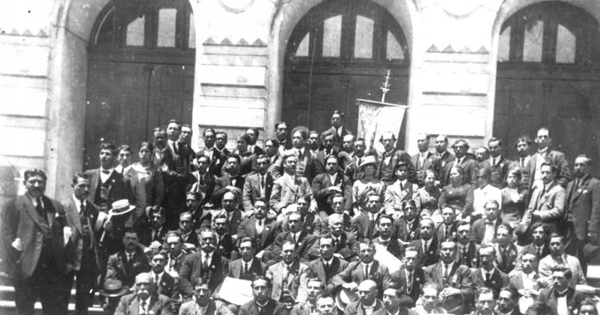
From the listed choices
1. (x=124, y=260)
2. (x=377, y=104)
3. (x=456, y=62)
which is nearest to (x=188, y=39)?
→ (x=377, y=104)

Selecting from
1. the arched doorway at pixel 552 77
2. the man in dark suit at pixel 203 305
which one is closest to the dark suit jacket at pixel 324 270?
the man in dark suit at pixel 203 305

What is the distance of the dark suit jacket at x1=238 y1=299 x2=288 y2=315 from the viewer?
8.73 metres

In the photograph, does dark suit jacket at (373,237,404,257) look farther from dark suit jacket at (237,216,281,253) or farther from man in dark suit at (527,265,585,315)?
man in dark suit at (527,265,585,315)

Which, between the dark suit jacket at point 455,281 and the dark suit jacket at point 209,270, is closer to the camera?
the dark suit jacket at point 455,281

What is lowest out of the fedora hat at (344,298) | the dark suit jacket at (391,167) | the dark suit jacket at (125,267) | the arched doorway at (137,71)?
the fedora hat at (344,298)

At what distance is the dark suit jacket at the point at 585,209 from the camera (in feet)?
33.1

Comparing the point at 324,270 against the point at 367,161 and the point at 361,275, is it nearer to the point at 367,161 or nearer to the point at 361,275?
the point at 361,275

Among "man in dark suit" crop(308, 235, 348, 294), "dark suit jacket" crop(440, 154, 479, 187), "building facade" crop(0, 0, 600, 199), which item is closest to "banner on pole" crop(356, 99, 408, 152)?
"building facade" crop(0, 0, 600, 199)

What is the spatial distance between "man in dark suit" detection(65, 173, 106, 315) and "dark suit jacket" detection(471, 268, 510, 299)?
436 cm

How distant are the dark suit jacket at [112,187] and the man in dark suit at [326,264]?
2561 millimetres

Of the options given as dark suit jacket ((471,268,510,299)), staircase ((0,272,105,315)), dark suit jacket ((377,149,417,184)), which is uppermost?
dark suit jacket ((377,149,417,184))

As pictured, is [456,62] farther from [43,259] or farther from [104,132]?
[43,259]

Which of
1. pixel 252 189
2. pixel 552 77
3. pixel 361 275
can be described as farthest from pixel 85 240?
pixel 552 77

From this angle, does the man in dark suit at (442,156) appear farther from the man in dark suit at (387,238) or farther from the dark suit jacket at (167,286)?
the dark suit jacket at (167,286)
